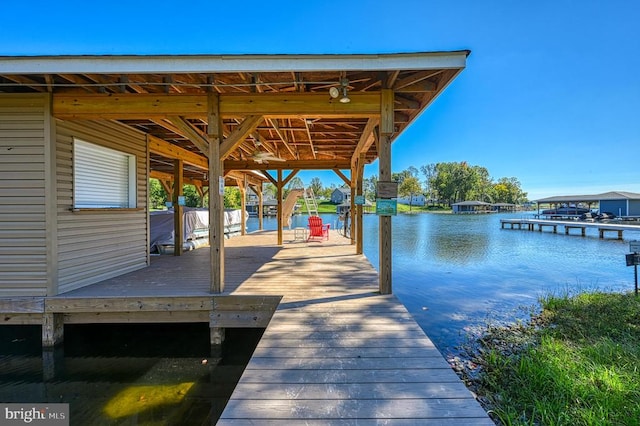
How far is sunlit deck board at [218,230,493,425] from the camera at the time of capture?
1.66 meters

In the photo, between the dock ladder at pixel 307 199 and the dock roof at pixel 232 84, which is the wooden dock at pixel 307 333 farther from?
the dock ladder at pixel 307 199

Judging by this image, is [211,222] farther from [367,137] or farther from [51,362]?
[367,137]

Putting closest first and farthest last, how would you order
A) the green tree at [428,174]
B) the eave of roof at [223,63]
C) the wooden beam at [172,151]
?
the eave of roof at [223,63], the wooden beam at [172,151], the green tree at [428,174]

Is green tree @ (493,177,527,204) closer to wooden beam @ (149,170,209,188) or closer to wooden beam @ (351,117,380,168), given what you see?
wooden beam @ (149,170,209,188)

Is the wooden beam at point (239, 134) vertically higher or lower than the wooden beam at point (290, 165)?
lower

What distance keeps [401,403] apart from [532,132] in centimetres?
5329

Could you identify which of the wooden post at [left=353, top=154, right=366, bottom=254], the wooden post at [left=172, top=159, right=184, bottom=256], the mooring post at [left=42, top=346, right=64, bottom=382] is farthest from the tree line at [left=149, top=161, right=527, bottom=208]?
the mooring post at [left=42, top=346, right=64, bottom=382]

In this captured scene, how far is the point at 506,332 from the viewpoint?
15.2ft

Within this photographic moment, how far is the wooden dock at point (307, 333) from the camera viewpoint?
1.71m

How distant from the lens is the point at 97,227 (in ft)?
15.7

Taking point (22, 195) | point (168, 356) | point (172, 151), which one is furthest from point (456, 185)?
point (22, 195)

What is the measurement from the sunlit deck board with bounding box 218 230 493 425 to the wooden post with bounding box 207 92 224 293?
1003 millimetres

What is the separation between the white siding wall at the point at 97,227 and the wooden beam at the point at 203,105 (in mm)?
470

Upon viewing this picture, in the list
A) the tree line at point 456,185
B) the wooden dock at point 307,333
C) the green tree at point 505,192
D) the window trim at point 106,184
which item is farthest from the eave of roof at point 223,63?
the green tree at point 505,192
